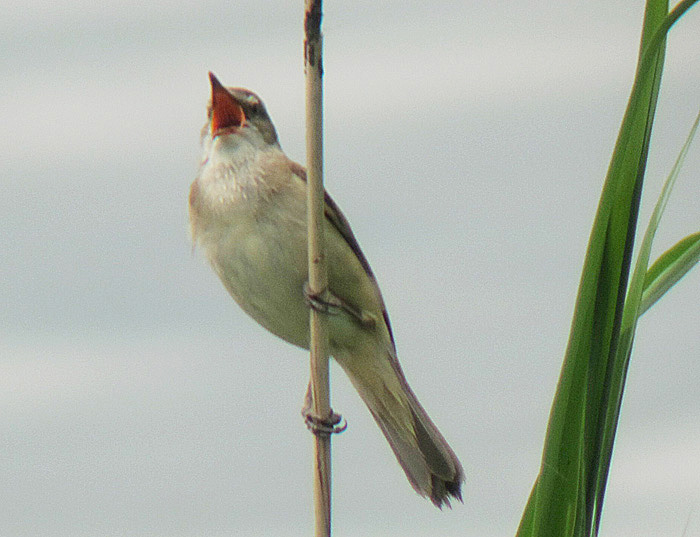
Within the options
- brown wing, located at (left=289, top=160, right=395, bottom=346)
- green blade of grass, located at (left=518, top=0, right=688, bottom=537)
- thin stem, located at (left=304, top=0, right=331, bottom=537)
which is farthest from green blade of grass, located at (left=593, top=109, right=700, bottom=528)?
brown wing, located at (left=289, top=160, right=395, bottom=346)

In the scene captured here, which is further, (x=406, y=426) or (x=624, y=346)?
(x=406, y=426)

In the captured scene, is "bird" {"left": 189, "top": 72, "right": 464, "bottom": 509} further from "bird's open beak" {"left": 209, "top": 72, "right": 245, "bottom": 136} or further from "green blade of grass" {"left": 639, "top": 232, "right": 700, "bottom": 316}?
"green blade of grass" {"left": 639, "top": 232, "right": 700, "bottom": 316}

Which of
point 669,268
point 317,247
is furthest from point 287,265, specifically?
point 669,268

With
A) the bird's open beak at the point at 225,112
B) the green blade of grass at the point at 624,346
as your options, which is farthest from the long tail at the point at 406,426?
the green blade of grass at the point at 624,346

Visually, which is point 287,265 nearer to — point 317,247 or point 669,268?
point 317,247

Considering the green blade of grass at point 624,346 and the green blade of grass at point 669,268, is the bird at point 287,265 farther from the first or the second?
the green blade of grass at point 624,346

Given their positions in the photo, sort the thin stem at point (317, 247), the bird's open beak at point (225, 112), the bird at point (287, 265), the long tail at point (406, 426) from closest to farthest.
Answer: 1. the thin stem at point (317, 247)
2. the bird at point (287, 265)
3. the long tail at point (406, 426)
4. the bird's open beak at point (225, 112)

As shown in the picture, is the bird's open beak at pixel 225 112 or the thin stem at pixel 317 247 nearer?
the thin stem at pixel 317 247
